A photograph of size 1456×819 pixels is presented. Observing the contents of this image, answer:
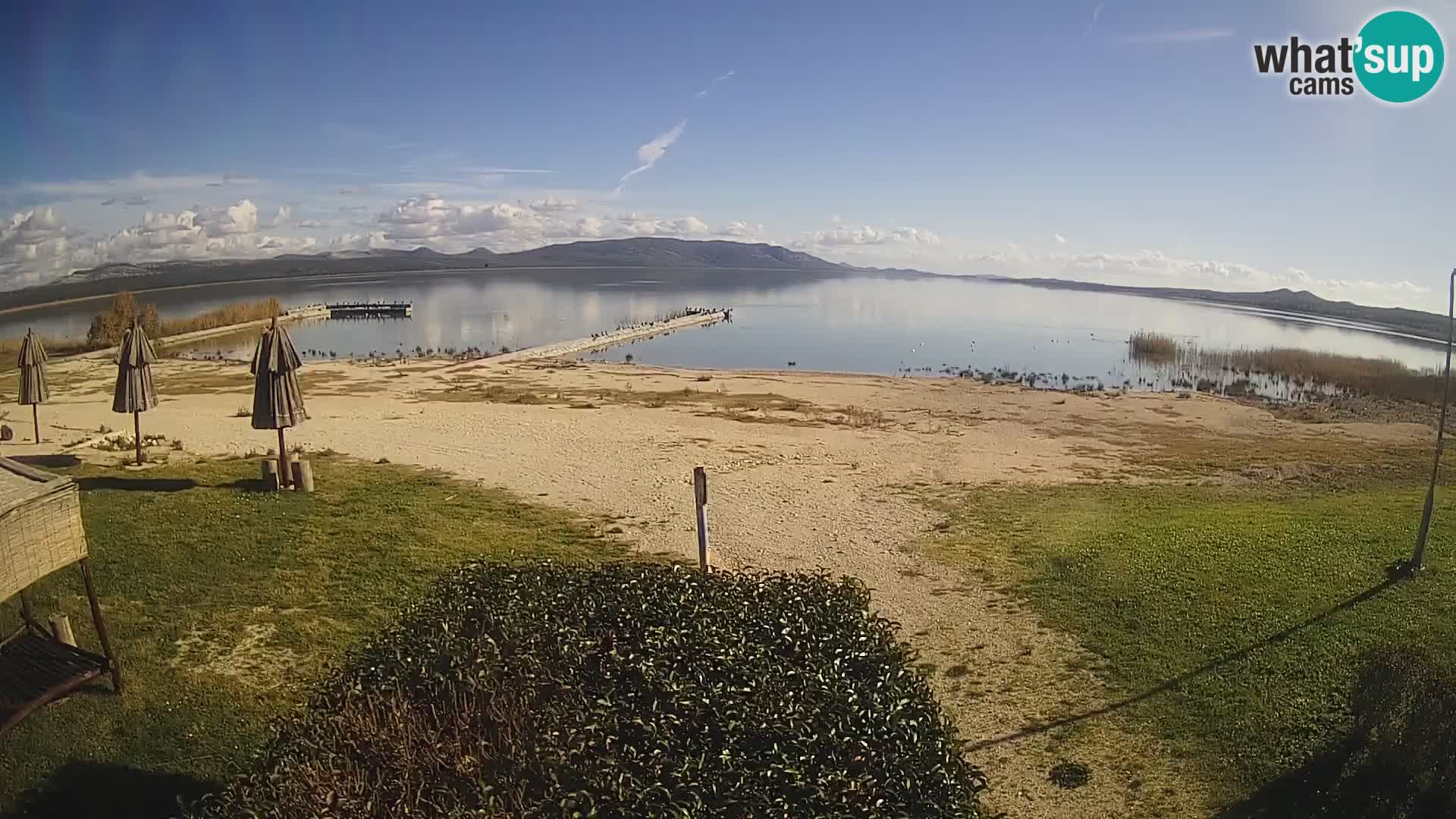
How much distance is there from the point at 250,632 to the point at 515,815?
6088 mm

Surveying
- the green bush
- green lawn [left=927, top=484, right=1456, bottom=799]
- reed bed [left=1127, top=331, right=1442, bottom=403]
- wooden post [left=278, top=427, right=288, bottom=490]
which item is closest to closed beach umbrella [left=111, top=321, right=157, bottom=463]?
wooden post [left=278, top=427, right=288, bottom=490]

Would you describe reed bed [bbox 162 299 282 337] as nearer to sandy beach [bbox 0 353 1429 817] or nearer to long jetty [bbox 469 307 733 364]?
long jetty [bbox 469 307 733 364]

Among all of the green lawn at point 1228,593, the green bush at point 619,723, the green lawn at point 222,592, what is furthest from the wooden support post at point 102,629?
the green lawn at point 1228,593

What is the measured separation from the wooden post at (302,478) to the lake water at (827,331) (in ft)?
94.2

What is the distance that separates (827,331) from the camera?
61.4m

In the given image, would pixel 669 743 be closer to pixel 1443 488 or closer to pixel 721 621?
pixel 721 621

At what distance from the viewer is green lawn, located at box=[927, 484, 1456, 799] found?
271 inches

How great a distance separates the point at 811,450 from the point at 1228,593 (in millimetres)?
9120

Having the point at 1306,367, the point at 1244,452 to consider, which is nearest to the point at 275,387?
the point at 1244,452

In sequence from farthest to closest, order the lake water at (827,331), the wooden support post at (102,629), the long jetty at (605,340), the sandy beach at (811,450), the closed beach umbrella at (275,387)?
the lake water at (827,331)
the long jetty at (605,340)
the closed beach umbrella at (275,387)
the sandy beach at (811,450)
the wooden support post at (102,629)

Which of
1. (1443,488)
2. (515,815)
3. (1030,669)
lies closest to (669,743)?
(515,815)

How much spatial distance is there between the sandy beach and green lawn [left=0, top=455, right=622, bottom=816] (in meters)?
1.72

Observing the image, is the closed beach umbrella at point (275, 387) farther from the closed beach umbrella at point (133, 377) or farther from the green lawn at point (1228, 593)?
the green lawn at point (1228, 593)

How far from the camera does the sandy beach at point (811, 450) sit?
7574mm
